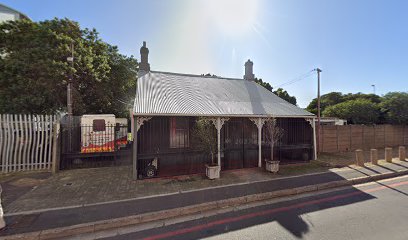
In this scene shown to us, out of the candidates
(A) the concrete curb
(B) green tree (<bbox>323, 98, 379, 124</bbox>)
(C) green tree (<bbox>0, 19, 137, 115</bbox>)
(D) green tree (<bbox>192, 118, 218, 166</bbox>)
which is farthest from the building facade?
(B) green tree (<bbox>323, 98, 379, 124</bbox>)

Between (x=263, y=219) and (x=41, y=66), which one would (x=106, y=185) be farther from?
(x=41, y=66)

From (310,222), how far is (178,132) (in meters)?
6.10

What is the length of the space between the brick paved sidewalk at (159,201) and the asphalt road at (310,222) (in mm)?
816

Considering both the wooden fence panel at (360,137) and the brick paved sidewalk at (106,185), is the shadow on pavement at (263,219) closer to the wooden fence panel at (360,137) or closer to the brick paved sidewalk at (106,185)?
the brick paved sidewalk at (106,185)

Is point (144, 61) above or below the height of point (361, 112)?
above

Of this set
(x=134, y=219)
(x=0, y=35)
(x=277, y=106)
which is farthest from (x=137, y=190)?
(x=0, y=35)

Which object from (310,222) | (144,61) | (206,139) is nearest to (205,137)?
(206,139)

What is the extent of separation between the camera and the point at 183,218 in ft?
15.0

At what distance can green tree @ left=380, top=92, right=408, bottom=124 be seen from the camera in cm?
1546

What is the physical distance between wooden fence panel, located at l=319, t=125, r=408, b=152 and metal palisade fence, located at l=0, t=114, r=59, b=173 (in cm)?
1615

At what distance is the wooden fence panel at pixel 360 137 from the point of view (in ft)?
42.3

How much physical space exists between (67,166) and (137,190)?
511 cm

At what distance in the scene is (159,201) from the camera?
523 centimetres

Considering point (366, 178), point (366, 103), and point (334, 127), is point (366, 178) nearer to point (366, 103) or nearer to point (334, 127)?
point (334, 127)
